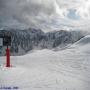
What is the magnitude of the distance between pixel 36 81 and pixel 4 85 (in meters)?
1.15

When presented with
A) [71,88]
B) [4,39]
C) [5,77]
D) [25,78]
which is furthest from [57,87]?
[4,39]

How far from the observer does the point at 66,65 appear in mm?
10625

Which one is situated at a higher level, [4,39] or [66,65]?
[4,39]

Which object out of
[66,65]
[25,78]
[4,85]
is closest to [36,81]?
[25,78]

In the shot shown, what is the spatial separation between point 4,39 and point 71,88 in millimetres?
5031

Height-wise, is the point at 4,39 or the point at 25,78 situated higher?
the point at 4,39

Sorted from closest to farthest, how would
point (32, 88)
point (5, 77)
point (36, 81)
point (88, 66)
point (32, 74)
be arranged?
point (32, 88) < point (36, 81) < point (5, 77) < point (32, 74) < point (88, 66)

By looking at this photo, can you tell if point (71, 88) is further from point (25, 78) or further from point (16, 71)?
point (16, 71)

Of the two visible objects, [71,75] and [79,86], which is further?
[71,75]

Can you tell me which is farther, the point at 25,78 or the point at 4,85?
the point at 25,78

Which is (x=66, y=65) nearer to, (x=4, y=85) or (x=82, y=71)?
(x=82, y=71)

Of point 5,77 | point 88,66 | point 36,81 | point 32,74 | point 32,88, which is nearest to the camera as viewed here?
point 32,88

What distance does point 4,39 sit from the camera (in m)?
10.6

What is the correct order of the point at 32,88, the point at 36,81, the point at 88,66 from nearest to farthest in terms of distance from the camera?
the point at 32,88
the point at 36,81
the point at 88,66
